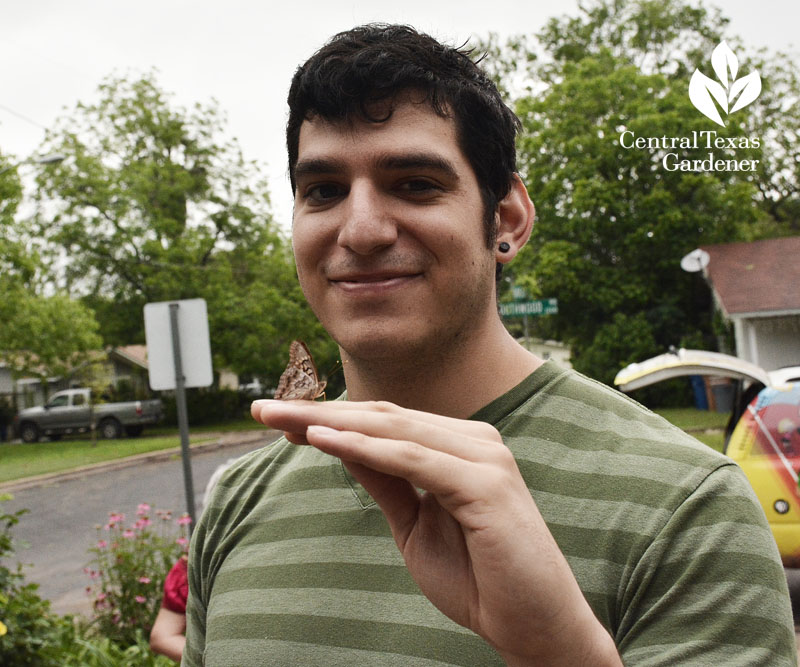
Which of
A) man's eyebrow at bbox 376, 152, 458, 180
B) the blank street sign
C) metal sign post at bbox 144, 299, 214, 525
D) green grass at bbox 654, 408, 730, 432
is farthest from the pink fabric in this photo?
green grass at bbox 654, 408, 730, 432

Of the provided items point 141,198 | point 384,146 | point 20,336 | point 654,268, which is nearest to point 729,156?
point 654,268

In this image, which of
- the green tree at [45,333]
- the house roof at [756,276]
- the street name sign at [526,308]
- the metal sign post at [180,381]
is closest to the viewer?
the metal sign post at [180,381]

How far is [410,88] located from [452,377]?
635 millimetres

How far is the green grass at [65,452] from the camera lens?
23672mm

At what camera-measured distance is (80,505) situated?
16734 mm

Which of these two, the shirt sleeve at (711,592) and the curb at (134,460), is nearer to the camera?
the shirt sleeve at (711,592)

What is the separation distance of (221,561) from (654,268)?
1130 inches

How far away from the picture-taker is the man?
3.74ft

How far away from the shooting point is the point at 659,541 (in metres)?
1.43

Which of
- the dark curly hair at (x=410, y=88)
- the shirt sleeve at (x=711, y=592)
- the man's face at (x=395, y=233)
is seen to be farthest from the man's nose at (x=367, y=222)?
the shirt sleeve at (x=711, y=592)

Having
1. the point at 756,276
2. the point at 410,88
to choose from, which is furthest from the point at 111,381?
the point at 410,88

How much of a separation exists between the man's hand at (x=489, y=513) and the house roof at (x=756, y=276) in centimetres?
2506

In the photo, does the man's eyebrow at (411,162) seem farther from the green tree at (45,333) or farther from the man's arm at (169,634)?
the green tree at (45,333)

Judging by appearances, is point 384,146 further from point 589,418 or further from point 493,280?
point 589,418
